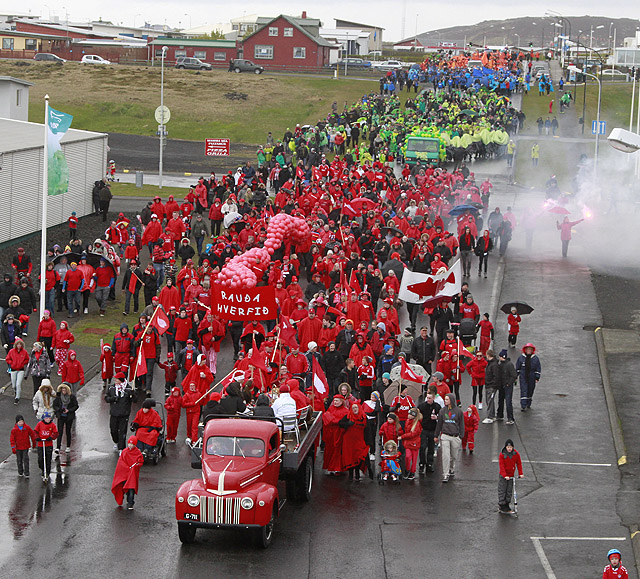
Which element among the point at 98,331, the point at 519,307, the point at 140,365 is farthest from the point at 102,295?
the point at 519,307

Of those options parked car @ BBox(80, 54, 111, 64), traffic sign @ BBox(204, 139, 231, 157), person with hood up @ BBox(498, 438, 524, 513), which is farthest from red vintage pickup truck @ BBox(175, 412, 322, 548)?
parked car @ BBox(80, 54, 111, 64)

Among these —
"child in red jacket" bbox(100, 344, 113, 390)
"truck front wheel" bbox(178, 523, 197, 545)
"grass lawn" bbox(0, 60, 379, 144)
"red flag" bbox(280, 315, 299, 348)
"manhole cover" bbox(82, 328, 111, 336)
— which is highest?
"grass lawn" bbox(0, 60, 379, 144)

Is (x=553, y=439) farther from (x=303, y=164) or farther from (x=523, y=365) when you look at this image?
(x=303, y=164)

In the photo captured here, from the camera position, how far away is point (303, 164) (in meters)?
50.2

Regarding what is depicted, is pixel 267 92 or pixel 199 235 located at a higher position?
pixel 267 92

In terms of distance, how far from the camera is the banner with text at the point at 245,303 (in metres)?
24.5

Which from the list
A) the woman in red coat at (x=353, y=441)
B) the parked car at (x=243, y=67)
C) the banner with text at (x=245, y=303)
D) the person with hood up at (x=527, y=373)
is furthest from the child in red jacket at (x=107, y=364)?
the parked car at (x=243, y=67)

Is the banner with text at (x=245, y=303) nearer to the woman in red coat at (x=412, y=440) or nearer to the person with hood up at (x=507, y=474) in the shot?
the woman in red coat at (x=412, y=440)

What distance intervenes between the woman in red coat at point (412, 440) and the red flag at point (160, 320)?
6725 millimetres

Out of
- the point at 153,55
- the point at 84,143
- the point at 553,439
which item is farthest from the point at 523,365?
the point at 153,55

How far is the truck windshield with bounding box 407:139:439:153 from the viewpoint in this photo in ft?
173

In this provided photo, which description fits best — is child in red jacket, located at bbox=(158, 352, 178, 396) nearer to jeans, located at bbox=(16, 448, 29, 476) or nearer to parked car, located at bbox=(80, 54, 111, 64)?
jeans, located at bbox=(16, 448, 29, 476)

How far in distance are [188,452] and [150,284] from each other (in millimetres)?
9483

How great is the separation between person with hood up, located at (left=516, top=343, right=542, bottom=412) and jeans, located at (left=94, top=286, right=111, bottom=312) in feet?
37.5
